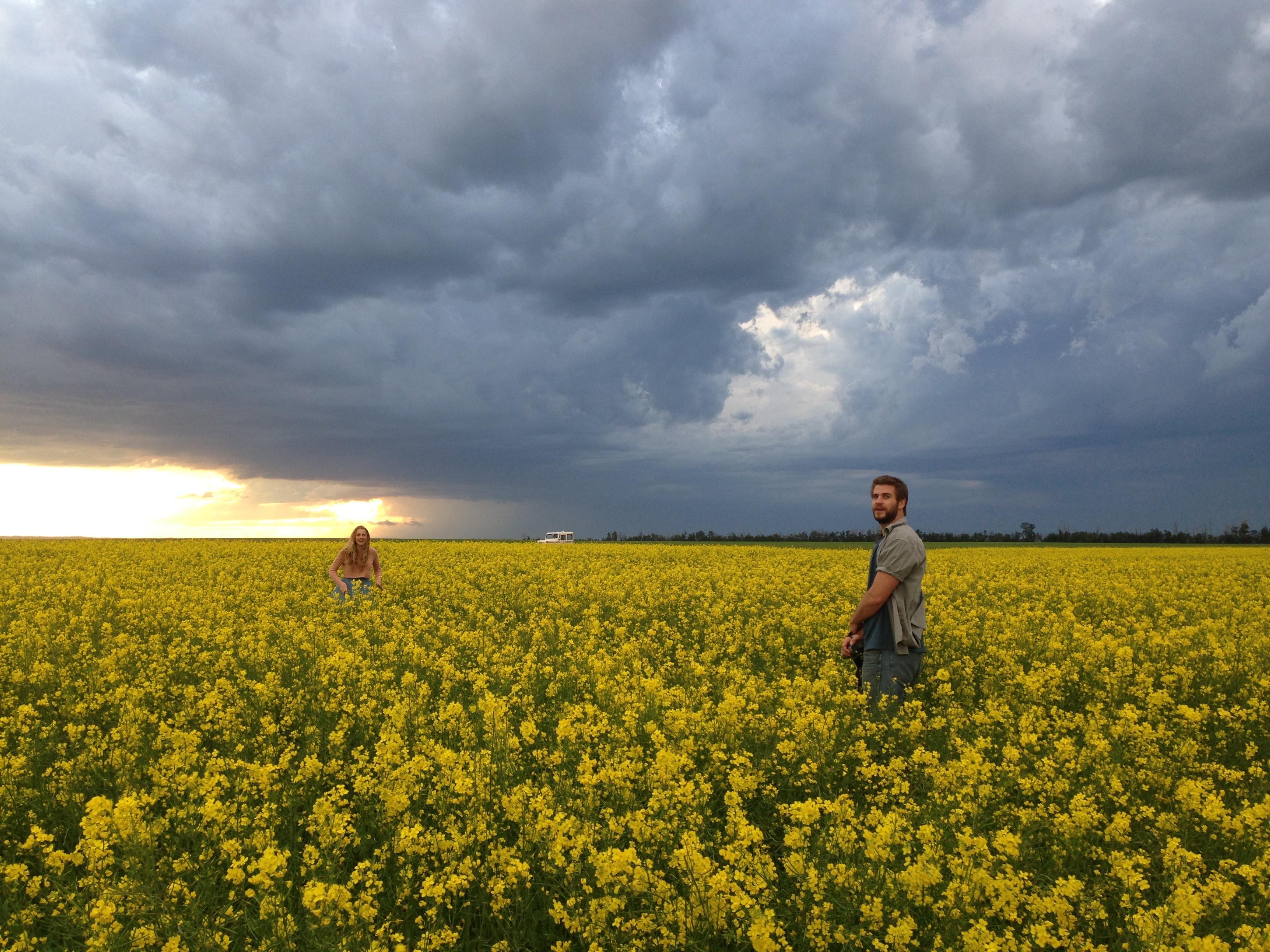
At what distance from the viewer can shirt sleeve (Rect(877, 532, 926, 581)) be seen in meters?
6.79

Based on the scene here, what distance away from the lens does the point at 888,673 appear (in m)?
7.15

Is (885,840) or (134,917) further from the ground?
(885,840)

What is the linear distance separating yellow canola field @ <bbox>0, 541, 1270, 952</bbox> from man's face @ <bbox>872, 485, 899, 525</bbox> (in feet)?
6.04

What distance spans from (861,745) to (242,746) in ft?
17.8

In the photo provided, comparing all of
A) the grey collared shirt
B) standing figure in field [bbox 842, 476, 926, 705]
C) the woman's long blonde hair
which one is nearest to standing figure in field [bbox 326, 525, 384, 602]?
the woman's long blonde hair

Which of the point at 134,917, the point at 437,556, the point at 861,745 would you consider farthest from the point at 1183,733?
the point at 437,556

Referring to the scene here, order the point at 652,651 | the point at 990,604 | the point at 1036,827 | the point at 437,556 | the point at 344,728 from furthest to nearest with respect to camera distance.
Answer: the point at 437,556 → the point at 990,604 → the point at 652,651 → the point at 344,728 → the point at 1036,827

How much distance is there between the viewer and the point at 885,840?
4.10m

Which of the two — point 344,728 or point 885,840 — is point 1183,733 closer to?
point 885,840

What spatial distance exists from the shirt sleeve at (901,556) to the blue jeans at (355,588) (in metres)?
9.76

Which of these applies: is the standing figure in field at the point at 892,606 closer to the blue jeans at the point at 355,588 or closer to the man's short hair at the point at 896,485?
the man's short hair at the point at 896,485

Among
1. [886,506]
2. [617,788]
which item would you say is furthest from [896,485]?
[617,788]

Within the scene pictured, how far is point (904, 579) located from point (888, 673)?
1.05 m

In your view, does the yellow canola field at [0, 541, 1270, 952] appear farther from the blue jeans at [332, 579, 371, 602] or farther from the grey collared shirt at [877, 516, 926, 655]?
the blue jeans at [332, 579, 371, 602]
